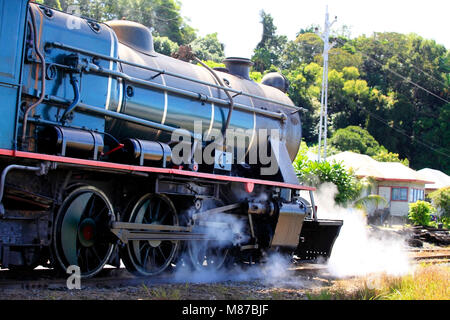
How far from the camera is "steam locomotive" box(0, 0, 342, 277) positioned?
238 inches

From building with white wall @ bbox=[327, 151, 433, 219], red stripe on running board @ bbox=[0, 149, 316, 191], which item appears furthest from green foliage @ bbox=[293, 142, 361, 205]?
building with white wall @ bbox=[327, 151, 433, 219]

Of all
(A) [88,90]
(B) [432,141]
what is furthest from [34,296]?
(B) [432,141]

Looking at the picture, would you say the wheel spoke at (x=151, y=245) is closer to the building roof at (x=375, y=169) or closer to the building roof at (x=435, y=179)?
the building roof at (x=375, y=169)

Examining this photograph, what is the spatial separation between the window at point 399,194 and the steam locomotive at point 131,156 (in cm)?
2990

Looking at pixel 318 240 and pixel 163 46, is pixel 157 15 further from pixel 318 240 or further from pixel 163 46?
pixel 318 240

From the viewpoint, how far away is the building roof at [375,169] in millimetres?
35062

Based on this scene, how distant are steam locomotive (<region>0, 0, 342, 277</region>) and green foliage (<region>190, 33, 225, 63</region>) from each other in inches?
1883

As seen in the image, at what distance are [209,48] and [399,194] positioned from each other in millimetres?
32026

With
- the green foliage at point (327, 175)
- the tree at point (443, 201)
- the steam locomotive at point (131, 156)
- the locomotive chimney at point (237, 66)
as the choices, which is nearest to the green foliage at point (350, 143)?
the tree at point (443, 201)

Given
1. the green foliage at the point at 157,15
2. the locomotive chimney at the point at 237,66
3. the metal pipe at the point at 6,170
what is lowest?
the metal pipe at the point at 6,170

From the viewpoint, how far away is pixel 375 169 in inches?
1421

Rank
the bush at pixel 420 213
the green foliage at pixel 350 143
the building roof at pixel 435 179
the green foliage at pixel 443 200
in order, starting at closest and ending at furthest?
the bush at pixel 420 213 < the green foliage at pixel 443 200 < the building roof at pixel 435 179 < the green foliage at pixel 350 143

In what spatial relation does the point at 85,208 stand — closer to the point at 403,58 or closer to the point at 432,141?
the point at 432,141

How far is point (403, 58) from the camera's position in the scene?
65.8m
